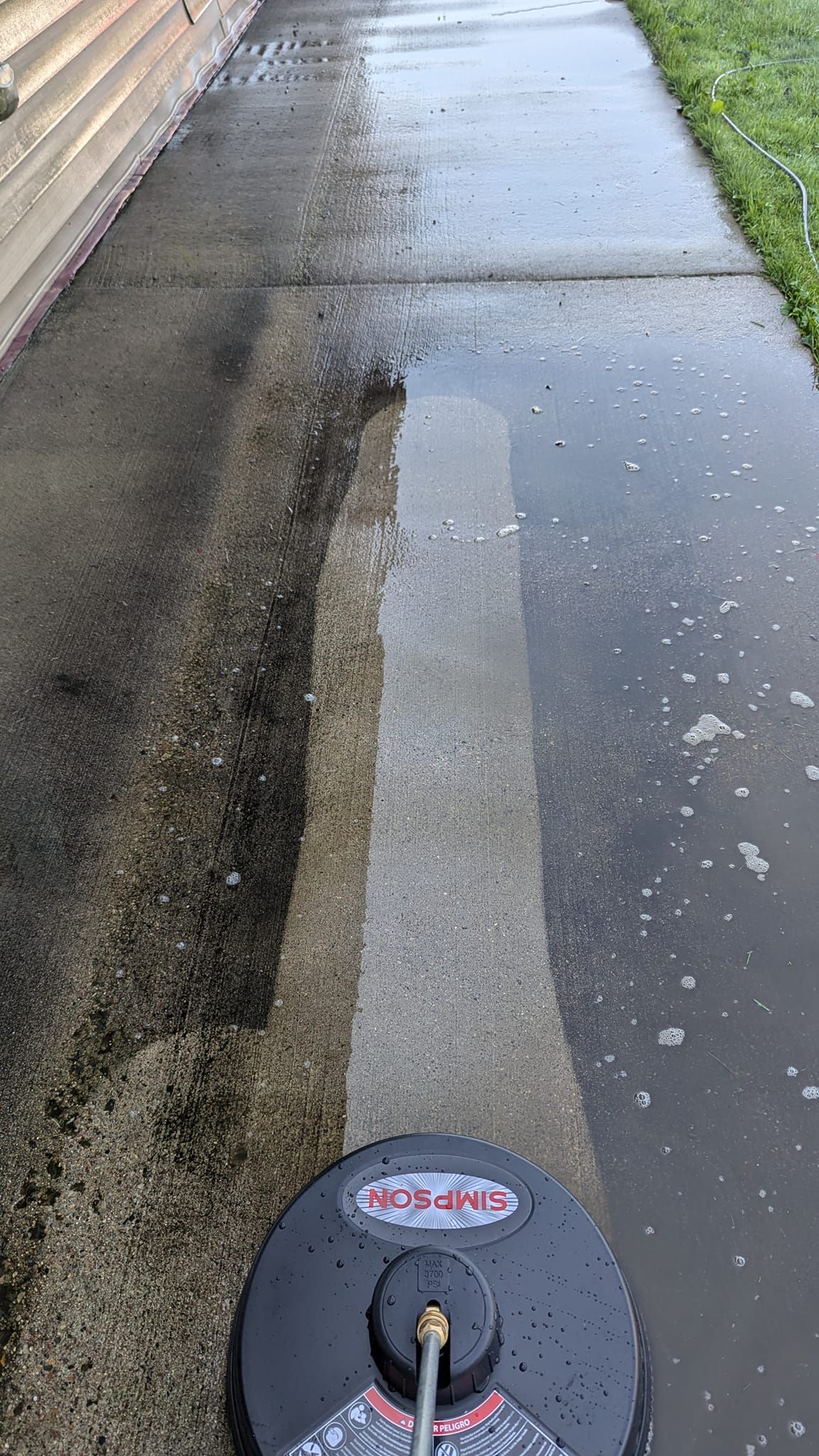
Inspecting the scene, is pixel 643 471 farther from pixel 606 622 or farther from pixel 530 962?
pixel 530 962

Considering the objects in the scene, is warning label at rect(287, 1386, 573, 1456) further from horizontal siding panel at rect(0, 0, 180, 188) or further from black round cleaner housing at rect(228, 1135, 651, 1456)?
horizontal siding panel at rect(0, 0, 180, 188)

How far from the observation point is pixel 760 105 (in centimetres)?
569

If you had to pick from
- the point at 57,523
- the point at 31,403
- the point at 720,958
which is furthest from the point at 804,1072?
the point at 31,403

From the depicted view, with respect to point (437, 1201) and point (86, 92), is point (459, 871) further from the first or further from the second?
point (86, 92)

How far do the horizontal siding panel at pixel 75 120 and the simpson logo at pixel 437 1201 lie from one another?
4.01m

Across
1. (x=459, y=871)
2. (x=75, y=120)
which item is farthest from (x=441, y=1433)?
(x=75, y=120)

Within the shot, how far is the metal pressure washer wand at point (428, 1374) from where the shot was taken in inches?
49.6

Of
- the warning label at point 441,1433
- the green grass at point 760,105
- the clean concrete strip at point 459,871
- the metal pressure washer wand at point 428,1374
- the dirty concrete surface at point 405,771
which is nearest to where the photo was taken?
the metal pressure washer wand at point 428,1374

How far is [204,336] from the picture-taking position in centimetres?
433

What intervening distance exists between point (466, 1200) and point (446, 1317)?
27 cm

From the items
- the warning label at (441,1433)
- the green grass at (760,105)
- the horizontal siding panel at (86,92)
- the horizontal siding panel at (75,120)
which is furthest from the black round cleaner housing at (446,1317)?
the horizontal siding panel at (86,92)

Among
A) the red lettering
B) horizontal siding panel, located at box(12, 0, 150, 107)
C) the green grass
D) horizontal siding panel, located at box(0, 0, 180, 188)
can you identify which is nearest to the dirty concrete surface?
the green grass

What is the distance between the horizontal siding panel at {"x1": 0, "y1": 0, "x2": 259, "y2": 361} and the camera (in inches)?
170

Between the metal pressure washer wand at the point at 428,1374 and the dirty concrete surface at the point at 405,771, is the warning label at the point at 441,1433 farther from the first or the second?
the dirty concrete surface at the point at 405,771
